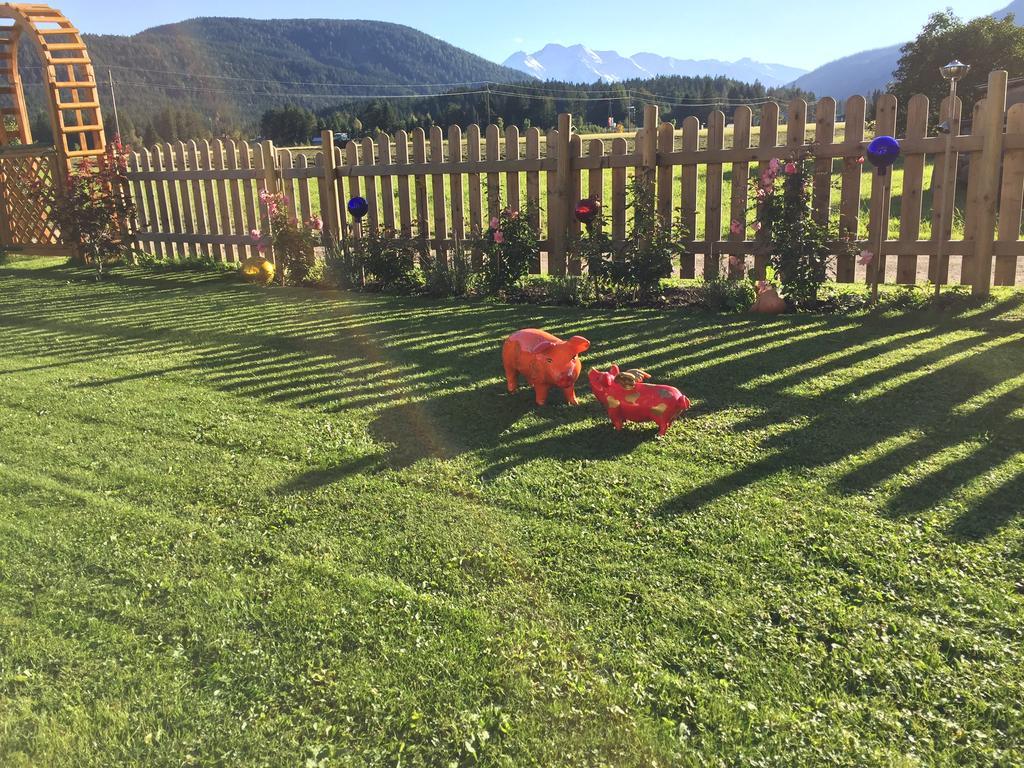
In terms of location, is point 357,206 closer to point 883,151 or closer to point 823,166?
point 823,166

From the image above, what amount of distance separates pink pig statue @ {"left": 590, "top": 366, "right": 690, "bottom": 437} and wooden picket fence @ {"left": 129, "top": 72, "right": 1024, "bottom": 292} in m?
4.21

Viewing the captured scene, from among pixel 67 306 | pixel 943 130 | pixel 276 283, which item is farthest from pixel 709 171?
pixel 67 306

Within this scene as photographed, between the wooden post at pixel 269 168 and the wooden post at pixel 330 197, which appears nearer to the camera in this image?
A: the wooden post at pixel 330 197

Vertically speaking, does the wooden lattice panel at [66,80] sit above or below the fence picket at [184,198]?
above

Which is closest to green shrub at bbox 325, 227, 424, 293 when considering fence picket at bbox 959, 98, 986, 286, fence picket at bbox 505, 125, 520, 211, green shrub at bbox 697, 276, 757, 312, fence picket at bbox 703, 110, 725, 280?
fence picket at bbox 505, 125, 520, 211

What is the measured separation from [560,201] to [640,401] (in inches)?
208

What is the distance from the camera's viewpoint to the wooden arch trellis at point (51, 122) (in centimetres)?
1281

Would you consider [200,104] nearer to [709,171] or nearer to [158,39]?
[158,39]

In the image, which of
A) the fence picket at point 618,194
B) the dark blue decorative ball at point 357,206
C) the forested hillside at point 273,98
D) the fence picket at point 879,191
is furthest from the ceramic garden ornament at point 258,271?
the forested hillside at point 273,98

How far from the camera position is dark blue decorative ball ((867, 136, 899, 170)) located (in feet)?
21.7

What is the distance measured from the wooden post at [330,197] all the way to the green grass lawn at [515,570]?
562 cm

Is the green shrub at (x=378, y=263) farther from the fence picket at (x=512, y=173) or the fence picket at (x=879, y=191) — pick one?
the fence picket at (x=879, y=191)

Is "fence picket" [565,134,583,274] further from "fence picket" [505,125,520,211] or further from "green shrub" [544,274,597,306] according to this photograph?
"fence picket" [505,125,520,211]

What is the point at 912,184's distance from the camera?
23.5ft
